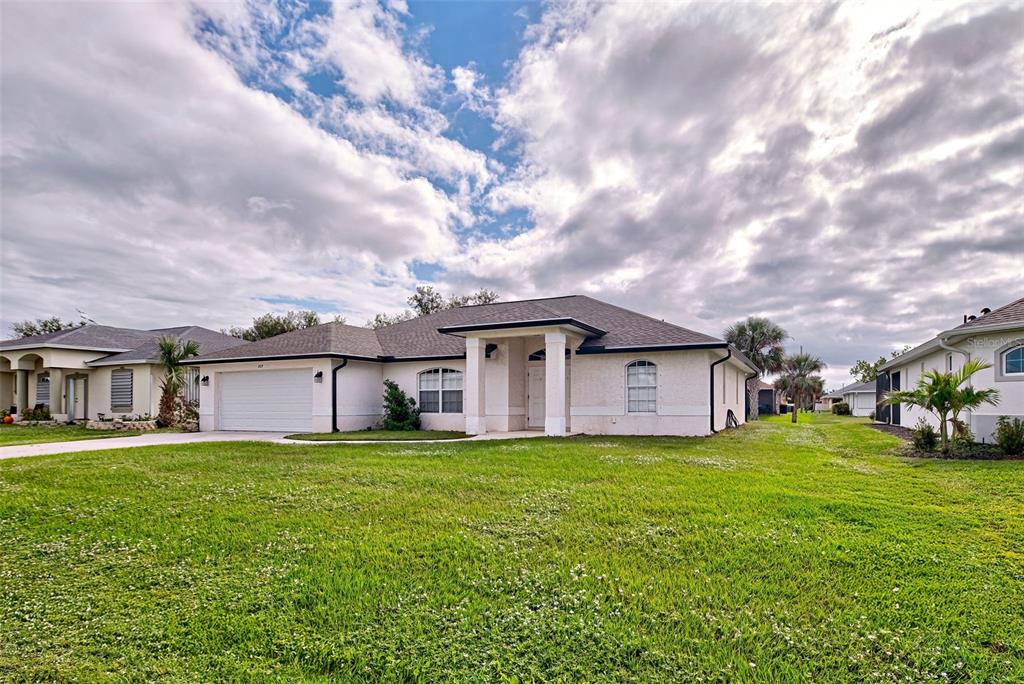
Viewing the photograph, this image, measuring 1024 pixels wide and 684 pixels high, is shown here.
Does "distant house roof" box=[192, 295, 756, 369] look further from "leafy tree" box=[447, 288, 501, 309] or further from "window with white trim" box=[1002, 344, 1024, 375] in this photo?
"leafy tree" box=[447, 288, 501, 309]

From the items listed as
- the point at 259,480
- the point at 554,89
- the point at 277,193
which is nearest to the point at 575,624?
the point at 259,480

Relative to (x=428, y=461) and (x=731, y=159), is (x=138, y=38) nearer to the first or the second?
(x=428, y=461)

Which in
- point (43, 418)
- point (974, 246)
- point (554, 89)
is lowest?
point (43, 418)

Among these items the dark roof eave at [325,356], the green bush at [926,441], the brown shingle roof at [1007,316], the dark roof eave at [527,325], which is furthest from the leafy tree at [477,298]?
the green bush at [926,441]

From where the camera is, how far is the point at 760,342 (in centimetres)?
3841

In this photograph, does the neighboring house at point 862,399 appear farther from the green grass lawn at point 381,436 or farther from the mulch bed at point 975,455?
the green grass lawn at point 381,436

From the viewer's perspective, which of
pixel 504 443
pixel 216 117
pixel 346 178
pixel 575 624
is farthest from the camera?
pixel 346 178

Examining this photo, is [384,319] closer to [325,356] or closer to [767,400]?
[325,356]

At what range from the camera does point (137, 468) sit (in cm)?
982

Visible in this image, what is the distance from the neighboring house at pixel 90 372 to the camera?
2405 centimetres

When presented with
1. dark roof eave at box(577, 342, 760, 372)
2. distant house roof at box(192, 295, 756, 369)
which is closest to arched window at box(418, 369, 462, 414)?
distant house roof at box(192, 295, 756, 369)

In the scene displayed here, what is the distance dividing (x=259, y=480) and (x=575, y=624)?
6741mm

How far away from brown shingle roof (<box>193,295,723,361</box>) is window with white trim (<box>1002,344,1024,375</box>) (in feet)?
23.1

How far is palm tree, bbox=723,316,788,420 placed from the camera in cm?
3825
